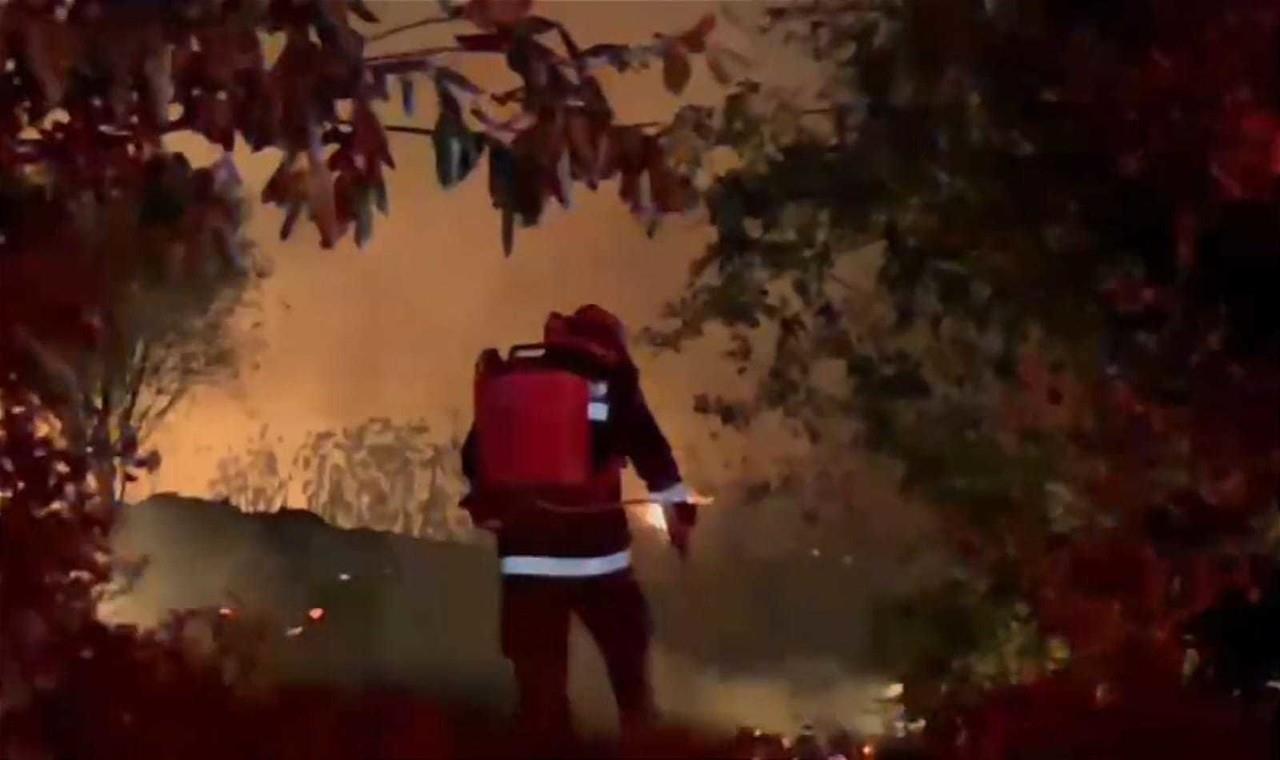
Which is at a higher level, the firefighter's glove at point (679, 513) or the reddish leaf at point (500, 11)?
the reddish leaf at point (500, 11)

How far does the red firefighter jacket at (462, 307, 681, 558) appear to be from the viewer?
883mm

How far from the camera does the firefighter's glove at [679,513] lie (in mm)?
881

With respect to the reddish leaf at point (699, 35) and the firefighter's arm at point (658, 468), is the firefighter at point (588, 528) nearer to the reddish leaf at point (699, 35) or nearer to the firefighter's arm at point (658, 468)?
the firefighter's arm at point (658, 468)

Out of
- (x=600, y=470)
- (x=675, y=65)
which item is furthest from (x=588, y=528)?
(x=675, y=65)

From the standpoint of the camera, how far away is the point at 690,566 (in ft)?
2.89

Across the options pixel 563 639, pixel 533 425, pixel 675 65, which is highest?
pixel 675 65

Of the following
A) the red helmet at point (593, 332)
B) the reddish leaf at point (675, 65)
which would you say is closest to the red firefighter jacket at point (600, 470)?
the red helmet at point (593, 332)

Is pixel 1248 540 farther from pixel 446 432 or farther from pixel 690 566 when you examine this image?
pixel 446 432

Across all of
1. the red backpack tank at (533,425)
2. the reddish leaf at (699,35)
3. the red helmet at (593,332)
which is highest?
the reddish leaf at (699,35)

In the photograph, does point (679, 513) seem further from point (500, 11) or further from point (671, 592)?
point (500, 11)

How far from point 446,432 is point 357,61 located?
217 millimetres

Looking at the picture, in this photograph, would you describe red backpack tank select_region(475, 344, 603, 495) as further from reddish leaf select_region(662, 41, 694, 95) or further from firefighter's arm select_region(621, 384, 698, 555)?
reddish leaf select_region(662, 41, 694, 95)

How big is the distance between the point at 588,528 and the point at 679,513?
0.17ft

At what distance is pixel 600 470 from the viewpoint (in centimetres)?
89
